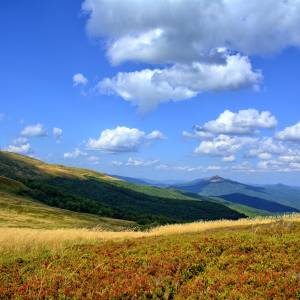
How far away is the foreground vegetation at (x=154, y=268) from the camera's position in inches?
624

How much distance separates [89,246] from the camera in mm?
25844

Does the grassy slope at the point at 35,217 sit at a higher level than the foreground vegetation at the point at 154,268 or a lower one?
lower

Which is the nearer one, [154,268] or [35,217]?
[154,268]

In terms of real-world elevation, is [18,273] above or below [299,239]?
below

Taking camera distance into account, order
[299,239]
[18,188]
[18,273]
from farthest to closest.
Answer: [18,188]
[299,239]
[18,273]

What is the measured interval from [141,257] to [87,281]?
14.3 feet

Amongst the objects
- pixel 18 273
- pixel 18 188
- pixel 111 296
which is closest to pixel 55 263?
pixel 18 273

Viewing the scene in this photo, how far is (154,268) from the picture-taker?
18828mm

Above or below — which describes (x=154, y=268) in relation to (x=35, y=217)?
above

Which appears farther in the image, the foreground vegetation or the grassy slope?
the grassy slope

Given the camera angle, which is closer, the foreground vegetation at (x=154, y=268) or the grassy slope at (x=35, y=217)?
the foreground vegetation at (x=154, y=268)

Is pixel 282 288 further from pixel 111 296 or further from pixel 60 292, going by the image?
pixel 60 292

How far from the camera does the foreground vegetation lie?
1586 cm

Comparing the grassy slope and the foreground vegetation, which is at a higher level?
the foreground vegetation
